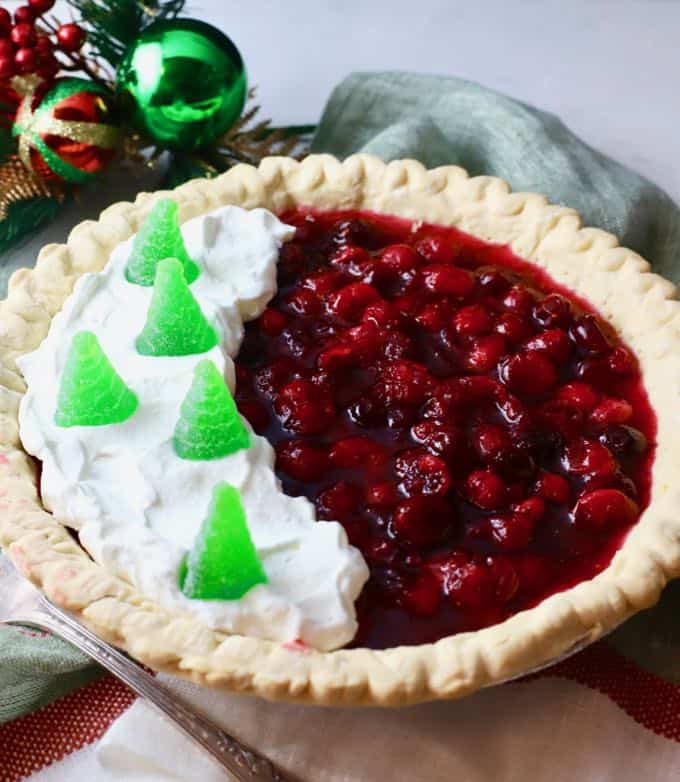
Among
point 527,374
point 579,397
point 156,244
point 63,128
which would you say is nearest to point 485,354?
point 527,374

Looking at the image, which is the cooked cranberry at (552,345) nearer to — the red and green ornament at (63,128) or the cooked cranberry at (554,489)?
the cooked cranberry at (554,489)

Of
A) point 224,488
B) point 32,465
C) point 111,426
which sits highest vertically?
point 224,488

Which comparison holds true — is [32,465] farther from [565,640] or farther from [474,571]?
[565,640]

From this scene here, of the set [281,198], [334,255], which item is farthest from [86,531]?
[281,198]

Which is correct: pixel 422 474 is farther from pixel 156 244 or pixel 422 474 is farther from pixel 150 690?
pixel 156 244

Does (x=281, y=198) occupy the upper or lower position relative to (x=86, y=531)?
upper

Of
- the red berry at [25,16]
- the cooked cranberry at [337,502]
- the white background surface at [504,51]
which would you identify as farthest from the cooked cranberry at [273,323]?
the white background surface at [504,51]
